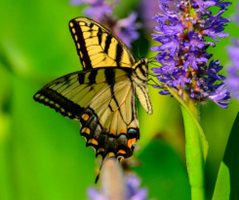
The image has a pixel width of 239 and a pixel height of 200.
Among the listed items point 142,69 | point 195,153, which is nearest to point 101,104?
point 142,69

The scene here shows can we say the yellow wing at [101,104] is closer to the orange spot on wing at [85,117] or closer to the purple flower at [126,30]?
the orange spot on wing at [85,117]

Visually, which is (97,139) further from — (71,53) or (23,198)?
(71,53)

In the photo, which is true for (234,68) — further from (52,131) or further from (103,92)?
(52,131)

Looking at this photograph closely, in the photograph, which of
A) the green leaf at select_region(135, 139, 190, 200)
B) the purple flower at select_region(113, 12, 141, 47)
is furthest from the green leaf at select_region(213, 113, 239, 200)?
the purple flower at select_region(113, 12, 141, 47)

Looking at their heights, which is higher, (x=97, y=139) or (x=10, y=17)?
(x=10, y=17)

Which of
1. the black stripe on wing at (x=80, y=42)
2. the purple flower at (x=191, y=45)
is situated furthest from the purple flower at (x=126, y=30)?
the purple flower at (x=191, y=45)

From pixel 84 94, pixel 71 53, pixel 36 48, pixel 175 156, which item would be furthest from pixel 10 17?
pixel 175 156

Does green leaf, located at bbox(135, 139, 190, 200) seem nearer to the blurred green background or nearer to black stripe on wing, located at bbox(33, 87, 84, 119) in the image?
the blurred green background

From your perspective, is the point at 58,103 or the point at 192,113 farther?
the point at 58,103
